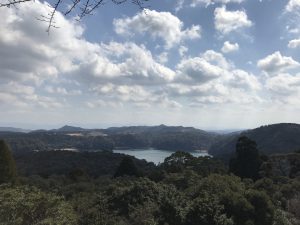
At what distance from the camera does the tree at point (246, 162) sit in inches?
1772

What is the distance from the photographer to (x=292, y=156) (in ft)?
151

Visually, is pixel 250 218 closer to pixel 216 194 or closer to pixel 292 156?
pixel 216 194

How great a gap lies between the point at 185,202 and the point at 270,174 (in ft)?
80.4

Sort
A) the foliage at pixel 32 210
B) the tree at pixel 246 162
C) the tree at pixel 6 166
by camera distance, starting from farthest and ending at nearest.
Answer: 1. the tree at pixel 246 162
2. the tree at pixel 6 166
3. the foliage at pixel 32 210

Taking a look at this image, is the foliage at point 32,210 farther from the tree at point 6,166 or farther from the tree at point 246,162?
the tree at point 246,162

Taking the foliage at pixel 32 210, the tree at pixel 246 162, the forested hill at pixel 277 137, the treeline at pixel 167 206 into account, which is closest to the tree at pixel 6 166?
the treeline at pixel 167 206

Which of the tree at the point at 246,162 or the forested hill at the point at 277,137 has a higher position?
the forested hill at the point at 277,137

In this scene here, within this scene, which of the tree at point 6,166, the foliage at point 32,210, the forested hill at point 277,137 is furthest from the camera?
the forested hill at point 277,137

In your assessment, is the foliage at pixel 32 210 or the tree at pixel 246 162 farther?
the tree at pixel 246 162

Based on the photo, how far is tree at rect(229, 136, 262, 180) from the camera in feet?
148

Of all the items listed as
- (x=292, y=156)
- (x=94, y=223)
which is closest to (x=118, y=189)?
(x=94, y=223)

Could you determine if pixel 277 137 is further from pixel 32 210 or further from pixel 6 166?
pixel 32 210

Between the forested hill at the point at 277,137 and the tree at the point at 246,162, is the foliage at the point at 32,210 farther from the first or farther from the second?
the forested hill at the point at 277,137

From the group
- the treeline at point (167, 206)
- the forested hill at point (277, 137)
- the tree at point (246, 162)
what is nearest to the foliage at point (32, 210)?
the treeline at point (167, 206)
